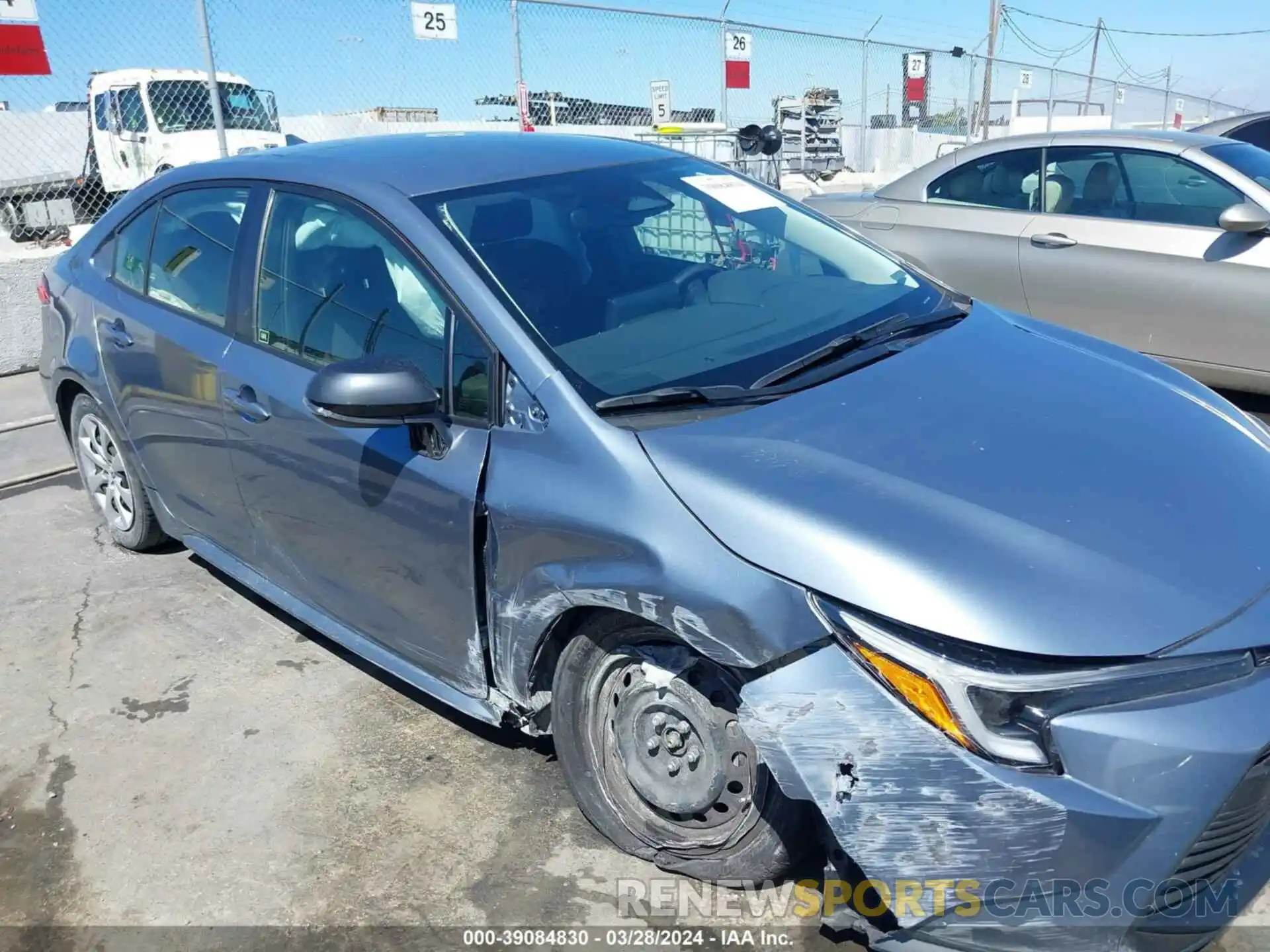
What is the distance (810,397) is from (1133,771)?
1031mm

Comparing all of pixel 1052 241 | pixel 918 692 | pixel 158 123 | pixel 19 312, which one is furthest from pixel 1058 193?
pixel 158 123

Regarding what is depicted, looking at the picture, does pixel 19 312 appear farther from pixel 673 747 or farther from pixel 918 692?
pixel 918 692

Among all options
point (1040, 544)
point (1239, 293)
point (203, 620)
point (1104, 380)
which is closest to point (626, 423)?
point (1040, 544)

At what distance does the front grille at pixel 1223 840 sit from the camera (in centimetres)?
170

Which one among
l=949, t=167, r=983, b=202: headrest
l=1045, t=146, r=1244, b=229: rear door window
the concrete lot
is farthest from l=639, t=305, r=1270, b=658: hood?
l=949, t=167, r=983, b=202: headrest

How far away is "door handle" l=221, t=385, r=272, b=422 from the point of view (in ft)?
9.74

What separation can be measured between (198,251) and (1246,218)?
4646 mm

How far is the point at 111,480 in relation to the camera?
4281 mm

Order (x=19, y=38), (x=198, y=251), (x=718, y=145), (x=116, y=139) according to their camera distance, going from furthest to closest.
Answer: (x=116, y=139) → (x=718, y=145) → (x=19, y=38) → (x=198, y=251)

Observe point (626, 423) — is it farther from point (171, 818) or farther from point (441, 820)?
point (171, 818)

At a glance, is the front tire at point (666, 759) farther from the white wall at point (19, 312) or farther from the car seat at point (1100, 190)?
the white wall at point (19, 312)

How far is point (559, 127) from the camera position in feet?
37.0

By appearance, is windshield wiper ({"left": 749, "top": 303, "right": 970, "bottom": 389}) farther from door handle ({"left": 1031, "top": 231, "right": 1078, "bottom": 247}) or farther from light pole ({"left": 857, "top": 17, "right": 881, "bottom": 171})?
light pole ({"left": 857, "top": 17, "right": 881, "bottom": 171})

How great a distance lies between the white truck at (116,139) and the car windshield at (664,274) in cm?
909
